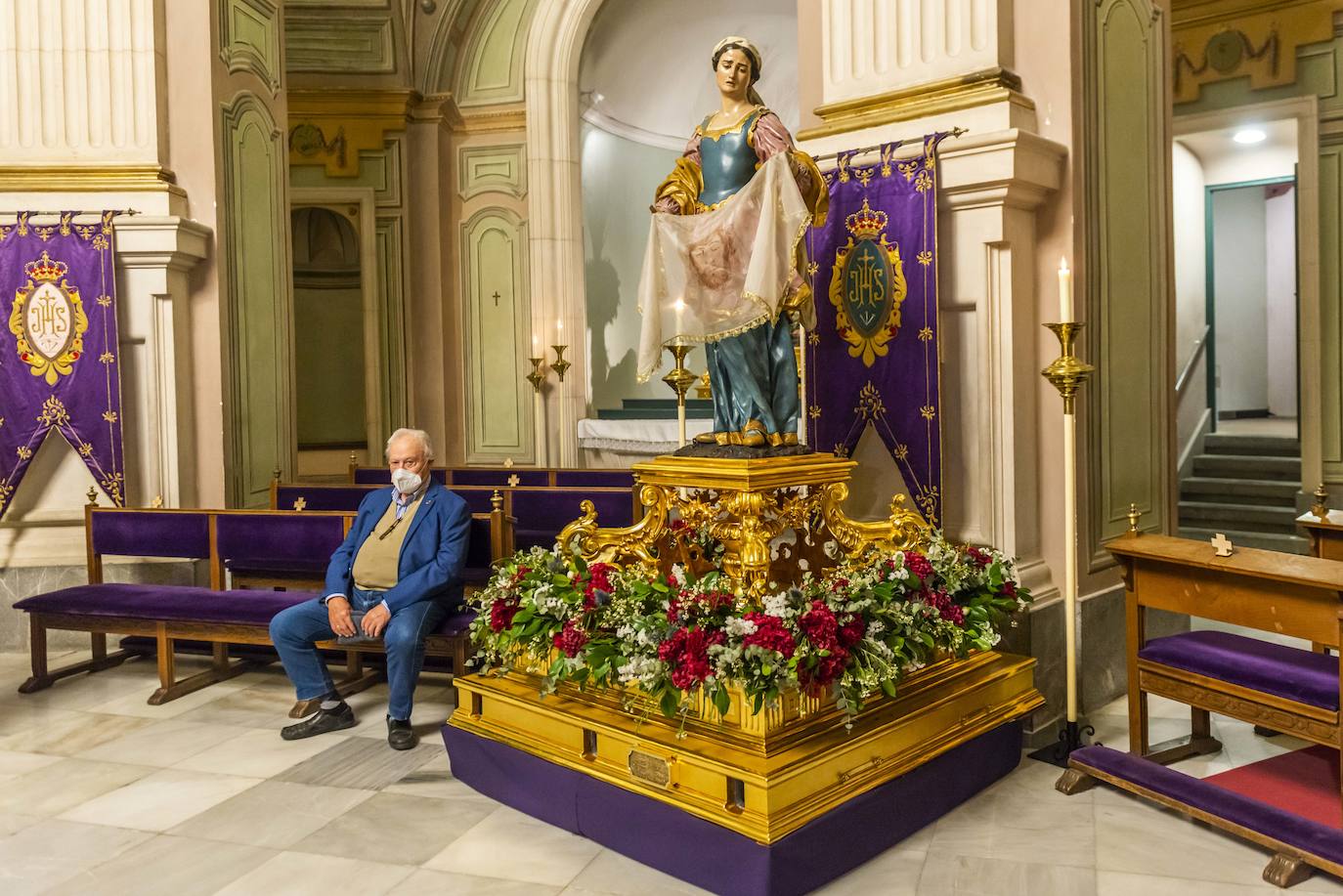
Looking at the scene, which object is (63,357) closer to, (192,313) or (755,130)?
(192,313)

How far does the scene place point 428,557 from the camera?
4699 millimetres

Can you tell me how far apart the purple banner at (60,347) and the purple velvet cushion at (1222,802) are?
5209 mm

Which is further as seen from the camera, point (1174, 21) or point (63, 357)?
point (1174, 21)

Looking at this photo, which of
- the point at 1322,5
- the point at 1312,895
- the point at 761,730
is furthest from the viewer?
the point at 1322,5

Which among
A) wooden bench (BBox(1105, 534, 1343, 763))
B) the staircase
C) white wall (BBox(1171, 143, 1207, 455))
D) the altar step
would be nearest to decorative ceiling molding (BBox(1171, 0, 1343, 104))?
white wall (BBox(1171, 143, 1207, 455))

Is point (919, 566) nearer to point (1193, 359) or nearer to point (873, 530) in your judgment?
point (873, 530)

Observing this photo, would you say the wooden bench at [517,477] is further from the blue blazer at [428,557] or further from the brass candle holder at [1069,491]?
the brass candle holder at [1069,491]

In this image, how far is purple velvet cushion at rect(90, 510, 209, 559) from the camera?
18.8ft

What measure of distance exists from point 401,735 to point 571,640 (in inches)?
44.6

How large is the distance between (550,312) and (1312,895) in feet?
26.8

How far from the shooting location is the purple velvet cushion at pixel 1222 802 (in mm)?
3107

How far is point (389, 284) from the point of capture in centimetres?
1061

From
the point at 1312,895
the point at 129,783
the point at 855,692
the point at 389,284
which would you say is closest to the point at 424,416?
the point at 389,284

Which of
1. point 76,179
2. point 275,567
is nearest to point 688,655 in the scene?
point 275,567
